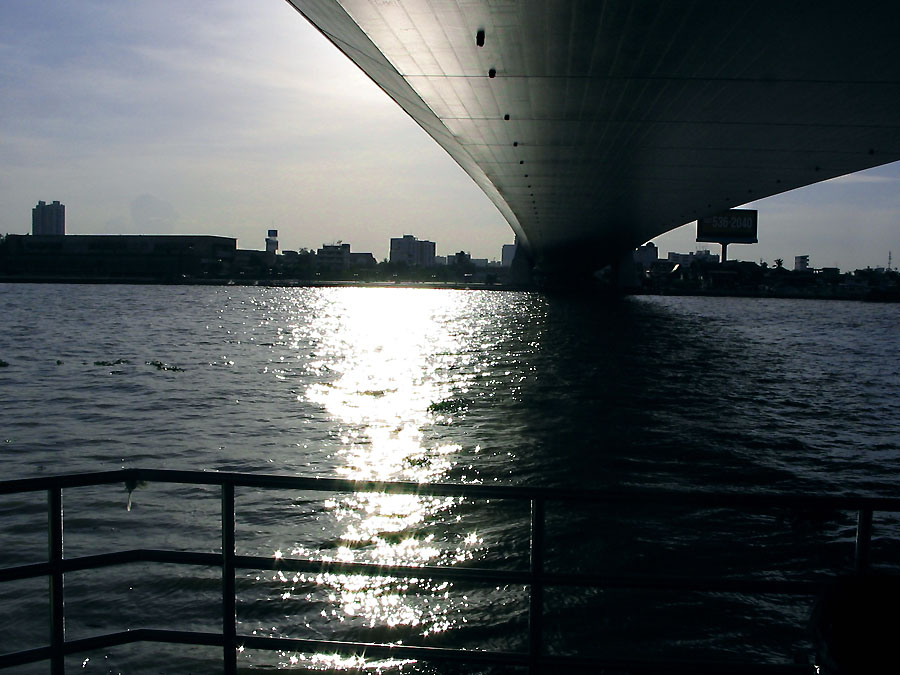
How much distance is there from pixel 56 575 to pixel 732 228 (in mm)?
205997

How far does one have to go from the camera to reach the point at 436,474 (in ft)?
53.5

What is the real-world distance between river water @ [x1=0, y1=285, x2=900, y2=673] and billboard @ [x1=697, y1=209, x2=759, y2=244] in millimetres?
155748

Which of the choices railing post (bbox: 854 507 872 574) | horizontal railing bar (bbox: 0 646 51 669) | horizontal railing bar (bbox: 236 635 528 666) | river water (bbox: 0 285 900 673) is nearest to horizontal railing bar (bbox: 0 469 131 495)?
horizontal railing bar (bbox: 0 646 51 669)

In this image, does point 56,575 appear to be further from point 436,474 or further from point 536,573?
point 436,474

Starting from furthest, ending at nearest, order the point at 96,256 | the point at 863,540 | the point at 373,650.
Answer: the point at 96,256 → the point at 373,650 → the point at 863,540

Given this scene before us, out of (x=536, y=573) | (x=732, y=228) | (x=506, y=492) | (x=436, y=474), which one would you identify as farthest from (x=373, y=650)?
(x=732, y=228)

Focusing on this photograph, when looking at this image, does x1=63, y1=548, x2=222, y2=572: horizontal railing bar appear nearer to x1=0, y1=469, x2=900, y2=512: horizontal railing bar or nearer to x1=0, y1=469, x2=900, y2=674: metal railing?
x1=0, y1=469, x2=900, y2=674: metal railing

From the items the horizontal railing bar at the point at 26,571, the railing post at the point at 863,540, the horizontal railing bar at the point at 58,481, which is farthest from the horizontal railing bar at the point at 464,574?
the horizontal railing bar at the point at 58,481

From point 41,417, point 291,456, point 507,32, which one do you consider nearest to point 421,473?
point 291,456

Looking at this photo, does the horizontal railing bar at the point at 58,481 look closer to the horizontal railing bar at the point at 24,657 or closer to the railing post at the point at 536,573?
the horizontal railing bar at the point at 24,657

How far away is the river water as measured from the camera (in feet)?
28.7

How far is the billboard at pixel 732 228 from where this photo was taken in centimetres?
19412

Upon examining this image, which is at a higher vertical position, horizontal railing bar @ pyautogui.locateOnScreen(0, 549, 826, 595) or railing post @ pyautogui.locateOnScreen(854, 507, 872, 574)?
railing post @ pyautogui.locateOnScreen(854, 507, 872, 574)

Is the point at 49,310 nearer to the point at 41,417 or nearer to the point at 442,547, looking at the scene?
the point at 41,417
